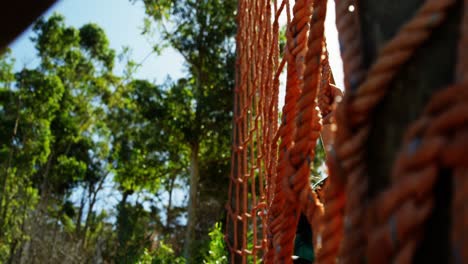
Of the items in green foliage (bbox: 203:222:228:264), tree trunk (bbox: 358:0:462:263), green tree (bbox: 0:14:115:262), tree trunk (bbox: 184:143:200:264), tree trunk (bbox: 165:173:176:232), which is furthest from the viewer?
tree trunk (bbox: 165:173:176:232)

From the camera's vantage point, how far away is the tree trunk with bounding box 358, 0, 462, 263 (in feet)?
0.76

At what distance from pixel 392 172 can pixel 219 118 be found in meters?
7.38

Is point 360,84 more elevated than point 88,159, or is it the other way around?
point 88,159

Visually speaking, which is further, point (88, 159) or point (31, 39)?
point (88, 159)

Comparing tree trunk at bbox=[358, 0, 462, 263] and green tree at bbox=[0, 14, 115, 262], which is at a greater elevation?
green tree at bbox=[0, 14, 115, 262]

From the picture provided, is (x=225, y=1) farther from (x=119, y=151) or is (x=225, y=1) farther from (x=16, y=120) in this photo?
(x=16, y=120)

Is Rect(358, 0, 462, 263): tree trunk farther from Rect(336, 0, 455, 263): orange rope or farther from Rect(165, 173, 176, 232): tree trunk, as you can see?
Rect(165, 173, 176, 232): tree trunk

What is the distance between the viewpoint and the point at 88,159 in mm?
10352

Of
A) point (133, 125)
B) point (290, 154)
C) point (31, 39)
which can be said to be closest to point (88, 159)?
point (133, 125)

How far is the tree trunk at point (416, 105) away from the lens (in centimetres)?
23

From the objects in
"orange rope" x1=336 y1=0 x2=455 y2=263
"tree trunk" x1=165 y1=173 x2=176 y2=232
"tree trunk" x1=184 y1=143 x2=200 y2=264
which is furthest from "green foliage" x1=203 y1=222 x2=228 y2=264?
"tree trunk" x1=165 y1=173 x2=176 y2=232

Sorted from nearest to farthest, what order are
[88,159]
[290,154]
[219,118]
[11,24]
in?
[11,24], [290,154], [219,118], [88,159]

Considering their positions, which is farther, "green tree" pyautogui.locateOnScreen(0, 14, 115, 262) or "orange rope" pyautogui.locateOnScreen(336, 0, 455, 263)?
"green tree" pyautogui.locateOnScreen(0, 14, 115, 262)

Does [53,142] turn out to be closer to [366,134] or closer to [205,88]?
[205,88]
